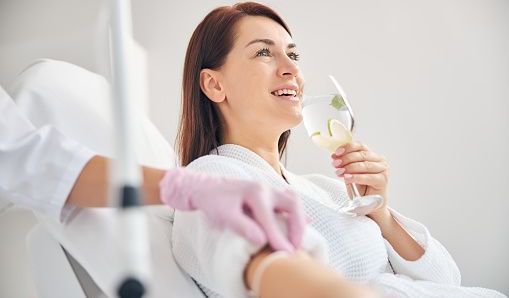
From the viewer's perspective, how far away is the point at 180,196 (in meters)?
0.80

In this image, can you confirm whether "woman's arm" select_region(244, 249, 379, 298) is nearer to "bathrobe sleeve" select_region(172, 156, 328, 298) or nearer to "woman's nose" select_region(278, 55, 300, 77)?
"bathrobe sleeve" select_region(172, 156, 328, 298)

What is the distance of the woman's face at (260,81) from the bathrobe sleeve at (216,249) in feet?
0.87

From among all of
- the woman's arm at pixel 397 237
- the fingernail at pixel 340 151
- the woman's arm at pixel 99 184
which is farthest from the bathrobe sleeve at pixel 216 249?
the woman's arm at pixel 397 237

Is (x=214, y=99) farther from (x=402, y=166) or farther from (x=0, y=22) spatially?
(x=402, y=166)

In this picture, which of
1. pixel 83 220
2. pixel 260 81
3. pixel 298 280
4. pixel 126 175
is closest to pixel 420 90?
pixel 260 81

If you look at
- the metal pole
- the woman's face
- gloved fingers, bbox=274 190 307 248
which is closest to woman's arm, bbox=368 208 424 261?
the woman's face

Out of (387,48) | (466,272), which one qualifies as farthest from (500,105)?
(466,272)

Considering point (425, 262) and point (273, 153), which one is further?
point (273, 153)

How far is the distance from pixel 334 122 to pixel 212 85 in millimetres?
364

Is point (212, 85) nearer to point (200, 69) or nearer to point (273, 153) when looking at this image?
point (200, 69)

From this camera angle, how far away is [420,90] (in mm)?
2309

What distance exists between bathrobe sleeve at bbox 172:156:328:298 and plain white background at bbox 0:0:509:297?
3.90 ft

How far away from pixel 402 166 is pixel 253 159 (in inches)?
45.8

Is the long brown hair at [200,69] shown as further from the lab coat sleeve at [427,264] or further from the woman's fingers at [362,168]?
the lab coat sleeve at [427,264]
